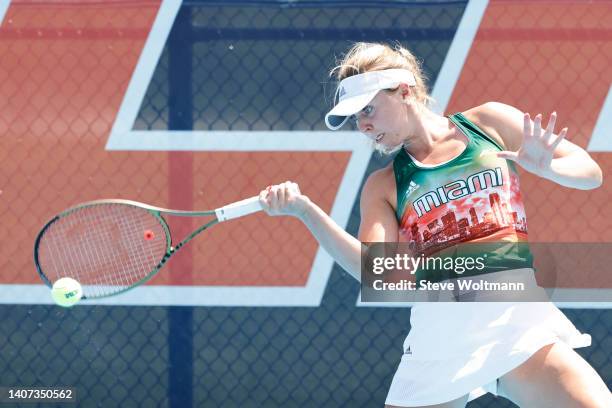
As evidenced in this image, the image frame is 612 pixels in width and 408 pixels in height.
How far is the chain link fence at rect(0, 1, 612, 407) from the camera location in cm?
364

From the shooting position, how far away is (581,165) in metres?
2.20


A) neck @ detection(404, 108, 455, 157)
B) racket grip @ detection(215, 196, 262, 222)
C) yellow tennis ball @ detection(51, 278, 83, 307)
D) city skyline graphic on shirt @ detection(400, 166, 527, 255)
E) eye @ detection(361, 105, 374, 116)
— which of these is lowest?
city skyline graphic on shirt @ detection(400, 166, 527, 255)

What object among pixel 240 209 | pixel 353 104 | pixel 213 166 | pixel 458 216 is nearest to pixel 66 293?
pixel 240 209

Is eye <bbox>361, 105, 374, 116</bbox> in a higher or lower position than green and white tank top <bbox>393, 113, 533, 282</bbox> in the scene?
higher

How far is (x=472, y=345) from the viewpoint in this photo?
219cm

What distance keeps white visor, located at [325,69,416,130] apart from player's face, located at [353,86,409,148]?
2 centimetres

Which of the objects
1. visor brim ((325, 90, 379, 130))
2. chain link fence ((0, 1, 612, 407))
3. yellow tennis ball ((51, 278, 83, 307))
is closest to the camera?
visor brim ((325, 90, 379, 130))

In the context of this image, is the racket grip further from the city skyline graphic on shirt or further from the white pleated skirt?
the white pleated skirt

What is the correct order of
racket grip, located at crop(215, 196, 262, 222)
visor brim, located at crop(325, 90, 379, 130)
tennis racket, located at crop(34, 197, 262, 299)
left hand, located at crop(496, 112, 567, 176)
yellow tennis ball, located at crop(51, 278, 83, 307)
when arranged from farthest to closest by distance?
tennis racket, located at crop(34, 197, 262, 299), yellow tennis ball, located at crop(51, 278, 83, 307), racket grip, located at crop(215, 196, 262, 222), visor brim, located at crop(325, 90, 379, 130), left hand, located at crop(496, 112, 567, 176)

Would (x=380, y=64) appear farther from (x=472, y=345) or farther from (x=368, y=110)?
(x=472, y=345)

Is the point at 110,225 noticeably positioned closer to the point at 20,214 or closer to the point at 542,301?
the point at 20,214

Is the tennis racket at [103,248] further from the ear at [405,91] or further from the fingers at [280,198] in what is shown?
the ear at [405,91]

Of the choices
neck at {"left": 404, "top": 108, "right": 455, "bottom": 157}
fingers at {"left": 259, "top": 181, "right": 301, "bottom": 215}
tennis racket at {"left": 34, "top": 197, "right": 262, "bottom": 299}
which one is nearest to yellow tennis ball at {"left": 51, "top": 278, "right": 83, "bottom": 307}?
tennis racket at {"left": 34, "top": 197, "right": 262, "bottom": 299}

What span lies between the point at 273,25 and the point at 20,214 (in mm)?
1174
